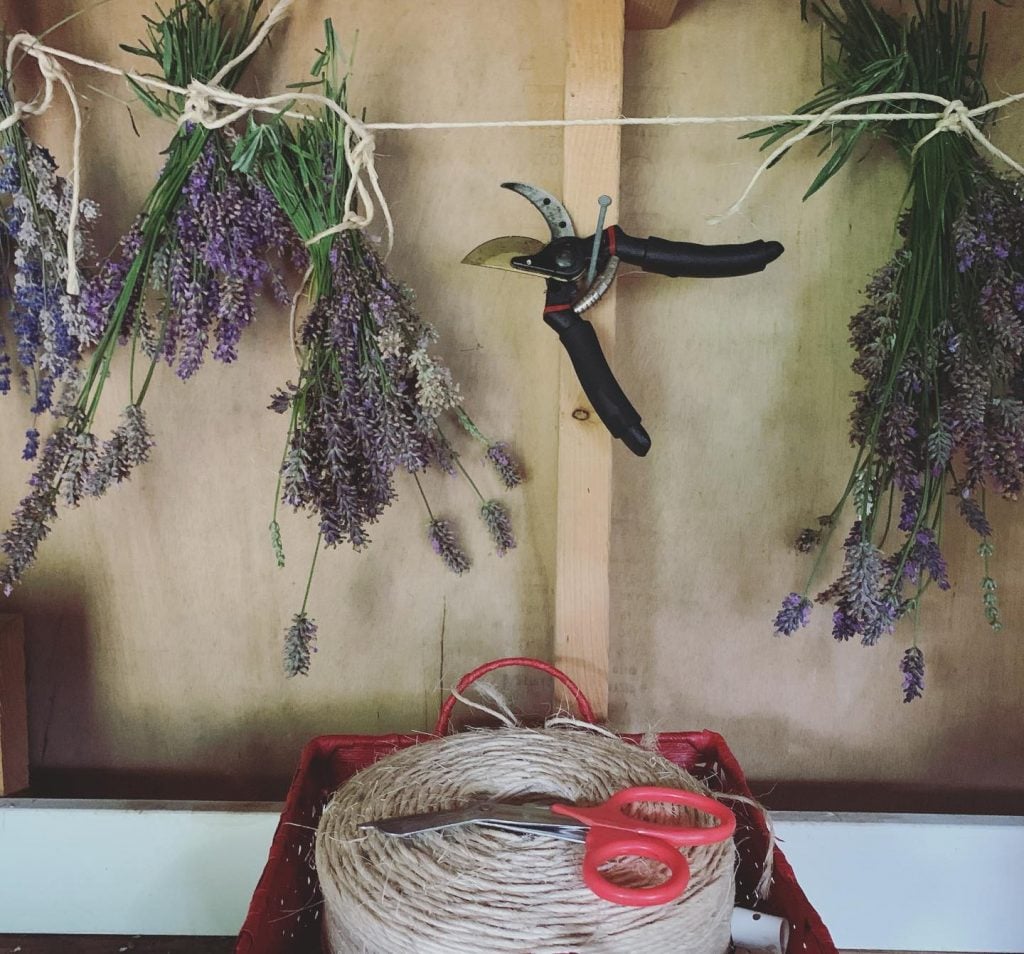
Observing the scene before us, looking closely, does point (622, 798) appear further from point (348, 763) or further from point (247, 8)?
point (247, 8)

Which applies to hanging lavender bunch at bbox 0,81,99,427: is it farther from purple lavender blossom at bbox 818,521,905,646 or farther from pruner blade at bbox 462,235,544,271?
purple lavender blossom at bbox 818,521,905,646

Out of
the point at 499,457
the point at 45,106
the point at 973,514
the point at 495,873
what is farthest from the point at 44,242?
the point at 973,514

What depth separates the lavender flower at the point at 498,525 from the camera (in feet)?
3.04

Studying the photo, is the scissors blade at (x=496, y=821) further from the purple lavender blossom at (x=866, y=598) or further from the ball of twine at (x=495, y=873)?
the purple lavender blossom at (x=866, y=598)

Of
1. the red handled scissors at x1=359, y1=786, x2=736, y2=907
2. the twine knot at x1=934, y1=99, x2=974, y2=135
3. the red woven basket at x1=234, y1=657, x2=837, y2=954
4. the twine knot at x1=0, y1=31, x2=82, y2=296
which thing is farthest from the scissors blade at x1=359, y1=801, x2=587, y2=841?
the twine knot at x1=934, y1=99, x2=974, y2=135

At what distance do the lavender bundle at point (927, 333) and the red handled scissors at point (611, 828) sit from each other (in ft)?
0.86

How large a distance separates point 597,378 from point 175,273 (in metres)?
0.42

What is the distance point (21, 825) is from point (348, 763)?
400mm

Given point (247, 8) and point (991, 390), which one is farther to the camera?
point (247, 8)

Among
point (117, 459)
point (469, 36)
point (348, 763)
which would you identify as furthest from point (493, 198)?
point (348, 763)

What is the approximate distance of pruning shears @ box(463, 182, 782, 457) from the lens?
0.78 m

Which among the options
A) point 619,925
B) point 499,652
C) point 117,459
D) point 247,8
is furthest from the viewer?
point 499,652

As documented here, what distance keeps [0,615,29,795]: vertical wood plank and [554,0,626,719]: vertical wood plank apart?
63cm

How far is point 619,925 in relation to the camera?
55cm
